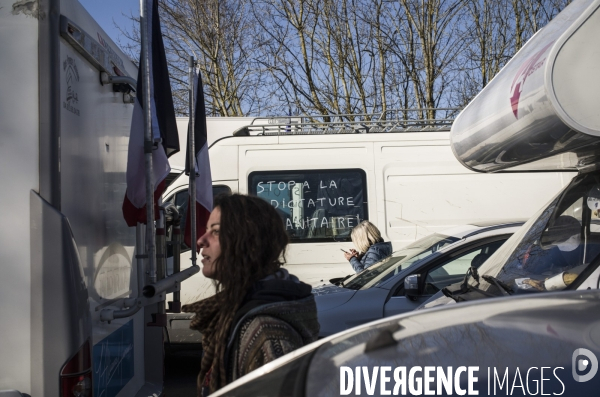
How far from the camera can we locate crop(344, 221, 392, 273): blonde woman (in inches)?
265

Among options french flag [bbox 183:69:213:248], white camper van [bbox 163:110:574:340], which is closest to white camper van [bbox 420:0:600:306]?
french flag [bbox 183:69:213:248]

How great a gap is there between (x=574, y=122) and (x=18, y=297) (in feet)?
7.50

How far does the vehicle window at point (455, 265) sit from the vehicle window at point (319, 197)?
271 centimetres

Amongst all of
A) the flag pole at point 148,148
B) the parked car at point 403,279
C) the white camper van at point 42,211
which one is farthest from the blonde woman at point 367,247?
the white camper van at point 42,211

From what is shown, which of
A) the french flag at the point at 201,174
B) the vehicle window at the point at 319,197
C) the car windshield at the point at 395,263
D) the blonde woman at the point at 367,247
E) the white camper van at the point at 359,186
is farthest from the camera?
the vehicle window at the point at 319,197

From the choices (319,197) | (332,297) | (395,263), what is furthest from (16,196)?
(319,197)

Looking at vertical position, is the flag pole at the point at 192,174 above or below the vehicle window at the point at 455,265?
above

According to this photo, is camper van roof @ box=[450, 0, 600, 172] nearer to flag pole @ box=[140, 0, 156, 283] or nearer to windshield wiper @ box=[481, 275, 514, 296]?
windshield wiper @ box=[481, 275, 514, 296]

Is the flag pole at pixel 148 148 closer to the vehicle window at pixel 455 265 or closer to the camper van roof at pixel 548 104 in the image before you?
the camper van roof at pixel 548 104

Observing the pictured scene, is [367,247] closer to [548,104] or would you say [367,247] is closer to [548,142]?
[548,142]

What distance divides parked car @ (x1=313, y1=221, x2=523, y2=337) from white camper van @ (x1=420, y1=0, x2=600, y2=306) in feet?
4.39

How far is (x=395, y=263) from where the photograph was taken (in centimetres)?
595

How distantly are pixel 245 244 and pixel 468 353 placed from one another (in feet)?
2.91

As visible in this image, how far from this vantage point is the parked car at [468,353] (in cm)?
150
